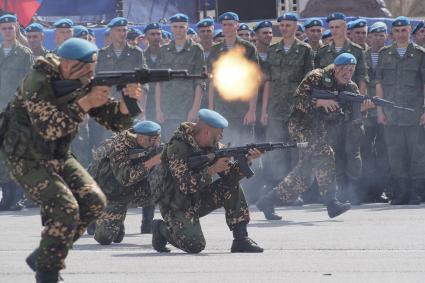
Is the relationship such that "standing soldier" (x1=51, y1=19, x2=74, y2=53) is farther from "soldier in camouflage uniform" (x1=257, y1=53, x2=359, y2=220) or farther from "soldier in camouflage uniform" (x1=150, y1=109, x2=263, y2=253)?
"soldier in camouflage uniform" (x1=150, y1=109, x2=263, y2=253)

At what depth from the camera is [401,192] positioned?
16.6 metres

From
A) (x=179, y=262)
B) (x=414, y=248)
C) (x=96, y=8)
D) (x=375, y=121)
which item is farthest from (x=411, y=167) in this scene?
(x=96, y=8)

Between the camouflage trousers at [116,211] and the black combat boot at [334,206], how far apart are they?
2042 millimetres

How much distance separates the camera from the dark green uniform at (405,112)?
54.6 feet

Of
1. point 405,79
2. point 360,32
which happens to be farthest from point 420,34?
point 405,79

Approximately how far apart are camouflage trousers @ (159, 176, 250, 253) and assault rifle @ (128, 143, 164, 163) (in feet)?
3.13

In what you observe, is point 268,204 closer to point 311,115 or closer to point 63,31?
point 311,115

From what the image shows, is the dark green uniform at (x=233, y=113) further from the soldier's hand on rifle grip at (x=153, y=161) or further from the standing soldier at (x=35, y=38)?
the soldier's hand on rifle grip at (x=153, y=161)

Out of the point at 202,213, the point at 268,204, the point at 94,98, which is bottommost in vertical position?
the point at 268,204

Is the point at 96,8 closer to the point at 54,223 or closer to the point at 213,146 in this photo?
the point at 213,146

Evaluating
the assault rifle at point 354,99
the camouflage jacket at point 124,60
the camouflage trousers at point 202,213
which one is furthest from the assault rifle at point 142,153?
the camouflage jacket at point 124,60

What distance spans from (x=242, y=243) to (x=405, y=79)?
5.65m

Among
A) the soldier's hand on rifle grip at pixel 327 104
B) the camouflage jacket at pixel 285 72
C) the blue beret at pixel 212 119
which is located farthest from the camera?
the camouflage jacket at pixel 285 72

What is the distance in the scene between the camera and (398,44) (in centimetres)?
1672
